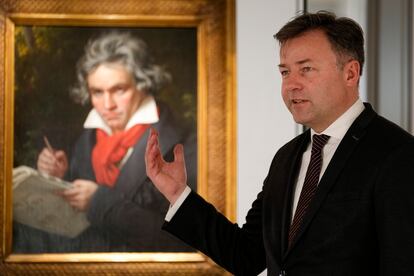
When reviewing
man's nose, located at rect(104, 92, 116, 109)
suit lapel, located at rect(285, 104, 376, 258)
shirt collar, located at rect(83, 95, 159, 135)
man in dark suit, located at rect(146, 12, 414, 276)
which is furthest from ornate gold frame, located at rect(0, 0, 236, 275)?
suit lapel, located at rect(285, 104, 376, 258)

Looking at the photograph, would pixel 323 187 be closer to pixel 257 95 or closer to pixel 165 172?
pixel 165 172

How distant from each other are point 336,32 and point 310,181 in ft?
1.26

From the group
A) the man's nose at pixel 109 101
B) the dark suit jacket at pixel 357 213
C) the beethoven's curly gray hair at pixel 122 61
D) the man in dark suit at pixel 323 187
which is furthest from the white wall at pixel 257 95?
the dark suit jacket at pixel 357 213

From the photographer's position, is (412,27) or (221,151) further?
(221,151)

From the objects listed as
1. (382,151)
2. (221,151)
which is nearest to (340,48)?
(382,151)

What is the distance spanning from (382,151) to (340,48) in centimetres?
30

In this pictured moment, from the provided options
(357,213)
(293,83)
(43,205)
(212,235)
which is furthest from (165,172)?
(43,205)

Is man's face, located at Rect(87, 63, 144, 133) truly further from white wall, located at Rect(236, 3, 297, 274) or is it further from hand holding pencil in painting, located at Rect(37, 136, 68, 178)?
white wall, located at Rect(236, 3, 297, 274)

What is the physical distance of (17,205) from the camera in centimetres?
284

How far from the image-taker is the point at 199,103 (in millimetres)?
2865

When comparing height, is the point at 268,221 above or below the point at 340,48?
below

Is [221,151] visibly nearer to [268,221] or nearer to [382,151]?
[268,221]

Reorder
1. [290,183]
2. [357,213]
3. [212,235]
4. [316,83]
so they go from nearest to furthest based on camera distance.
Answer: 1. [357,213]
2. [316,83]
3. [290,183]
4. [212,235]

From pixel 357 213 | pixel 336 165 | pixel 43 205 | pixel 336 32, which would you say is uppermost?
pixel 336 32
